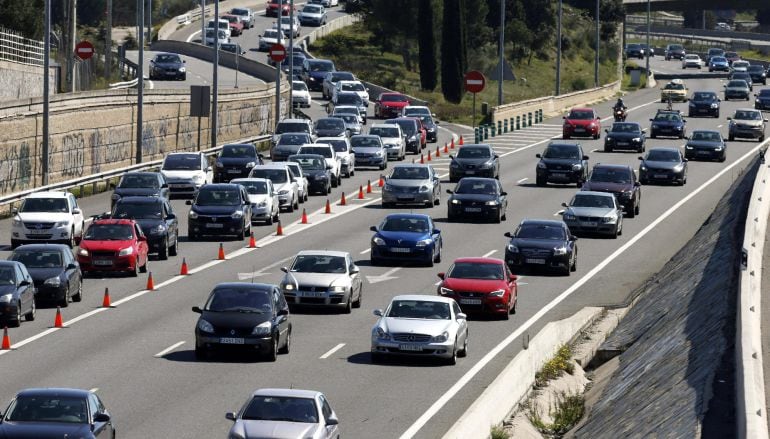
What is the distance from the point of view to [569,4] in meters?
172

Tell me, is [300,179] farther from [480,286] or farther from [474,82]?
[474,82]

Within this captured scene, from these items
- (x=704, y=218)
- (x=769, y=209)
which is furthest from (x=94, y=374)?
(x=704, y=218)

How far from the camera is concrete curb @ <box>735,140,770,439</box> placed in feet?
61.8

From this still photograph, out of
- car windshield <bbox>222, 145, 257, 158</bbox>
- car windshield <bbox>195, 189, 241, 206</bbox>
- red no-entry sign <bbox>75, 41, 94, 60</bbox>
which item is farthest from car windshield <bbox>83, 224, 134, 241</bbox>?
red no-entry sign <bbox>75, 41, 94, 60</bbox>

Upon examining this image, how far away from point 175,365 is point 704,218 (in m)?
30.0

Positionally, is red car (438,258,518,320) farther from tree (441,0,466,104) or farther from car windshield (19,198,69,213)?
tree (441,0,466,104)

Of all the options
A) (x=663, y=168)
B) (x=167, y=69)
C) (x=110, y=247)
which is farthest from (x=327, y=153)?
(x=167, y=69)

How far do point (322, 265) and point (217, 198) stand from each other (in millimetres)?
12351

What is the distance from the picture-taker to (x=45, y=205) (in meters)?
45.3

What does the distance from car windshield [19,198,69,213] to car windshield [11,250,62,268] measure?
893cm

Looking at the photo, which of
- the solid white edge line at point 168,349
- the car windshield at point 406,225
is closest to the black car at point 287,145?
the car windshield at point 406,225

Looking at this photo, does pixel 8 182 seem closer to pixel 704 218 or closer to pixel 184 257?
pixel 184 257

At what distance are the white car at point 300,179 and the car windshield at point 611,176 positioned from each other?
9.86 metres

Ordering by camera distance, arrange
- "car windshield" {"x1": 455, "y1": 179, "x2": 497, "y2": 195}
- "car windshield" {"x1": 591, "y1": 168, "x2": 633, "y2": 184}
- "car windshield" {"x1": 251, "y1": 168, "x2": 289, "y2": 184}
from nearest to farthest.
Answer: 1. "car windshield" {"x1": 455, "y1": 179, "x2": 497, "y2": 195}
2. "car windshield" {"x1": 251, "y1": 168, "x2": 289, "y2": 184}
3. "car windshield" {"x1": 591, "y1": 168, "x2": 633, "y2": 184}
